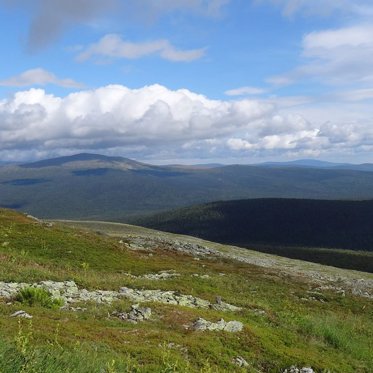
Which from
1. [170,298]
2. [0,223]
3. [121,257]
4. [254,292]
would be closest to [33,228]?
[0,223]

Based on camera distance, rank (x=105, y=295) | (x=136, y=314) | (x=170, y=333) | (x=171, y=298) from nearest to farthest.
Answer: (x=170, y=333) → (x=136, y=314) → (x=105, y=295) → (x=171, y=298)

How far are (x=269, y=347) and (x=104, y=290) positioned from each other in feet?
35.2

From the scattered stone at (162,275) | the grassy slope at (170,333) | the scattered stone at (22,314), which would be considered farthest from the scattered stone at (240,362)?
the scattered stone at (162,275)

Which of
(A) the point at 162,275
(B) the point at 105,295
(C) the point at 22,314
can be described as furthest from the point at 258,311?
(C) the point at 22,314

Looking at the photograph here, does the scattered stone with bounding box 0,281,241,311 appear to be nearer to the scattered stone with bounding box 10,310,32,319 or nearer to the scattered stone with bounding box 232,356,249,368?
the scattered stone with bounding box 10,310,32,319

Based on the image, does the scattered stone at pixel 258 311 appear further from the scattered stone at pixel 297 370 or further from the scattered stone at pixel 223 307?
the scattered stone at pixel 297 370

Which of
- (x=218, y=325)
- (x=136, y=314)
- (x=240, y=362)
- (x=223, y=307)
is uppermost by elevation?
(x=136, y=314)

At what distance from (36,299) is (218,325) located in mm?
7958

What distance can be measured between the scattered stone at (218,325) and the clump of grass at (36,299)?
20.2 feet

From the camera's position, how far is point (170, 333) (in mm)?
17656

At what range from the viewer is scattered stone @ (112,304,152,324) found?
19.7 metres

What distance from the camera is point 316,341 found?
23.0m

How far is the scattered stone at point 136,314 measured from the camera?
64.6 feet

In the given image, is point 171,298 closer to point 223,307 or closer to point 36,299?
point 223,307
